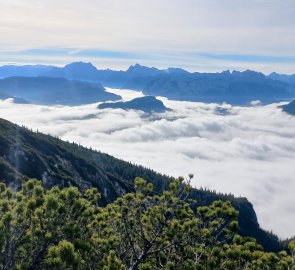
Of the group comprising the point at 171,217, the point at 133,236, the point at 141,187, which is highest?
the point at 141,187

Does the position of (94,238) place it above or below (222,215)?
below

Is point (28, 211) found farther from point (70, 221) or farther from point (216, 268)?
point (216, 268)

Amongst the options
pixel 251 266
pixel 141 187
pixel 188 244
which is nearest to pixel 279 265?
pixel 251 266

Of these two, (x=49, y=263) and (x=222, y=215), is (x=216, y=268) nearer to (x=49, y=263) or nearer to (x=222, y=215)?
(x=222, y=215)

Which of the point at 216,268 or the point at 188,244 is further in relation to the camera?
the point at 188,244

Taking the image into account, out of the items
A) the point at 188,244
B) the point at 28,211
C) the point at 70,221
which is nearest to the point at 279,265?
the point at 188,244

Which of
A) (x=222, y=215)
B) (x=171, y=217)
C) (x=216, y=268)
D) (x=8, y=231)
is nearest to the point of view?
(x=8, y=231)

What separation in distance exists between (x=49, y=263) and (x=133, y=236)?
11.7 meters

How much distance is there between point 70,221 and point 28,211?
9.89 ft

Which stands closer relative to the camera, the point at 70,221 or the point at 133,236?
the point at 70,221

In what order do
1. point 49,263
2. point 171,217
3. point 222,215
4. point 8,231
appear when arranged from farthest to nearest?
point 171,217, point 222,215, point 8,231, point 49,263

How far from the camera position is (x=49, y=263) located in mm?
22422

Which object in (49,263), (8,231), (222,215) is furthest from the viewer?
(222,215)

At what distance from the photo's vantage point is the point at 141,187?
1212 inches
